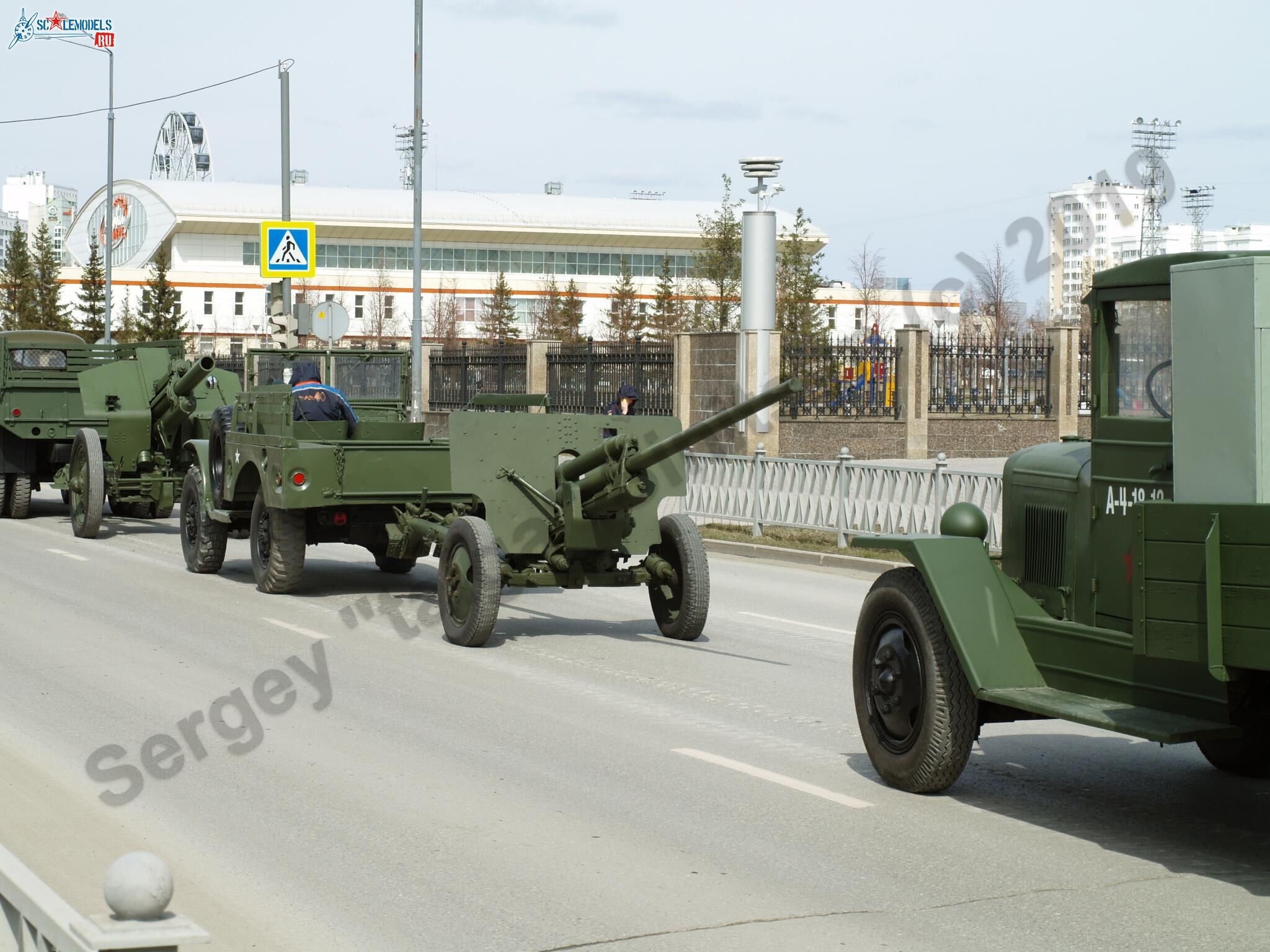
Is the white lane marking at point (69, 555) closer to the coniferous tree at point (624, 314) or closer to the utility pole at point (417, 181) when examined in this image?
the utility pole at point (417, 181)

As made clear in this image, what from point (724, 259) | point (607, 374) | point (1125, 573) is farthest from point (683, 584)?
point (724, 259)

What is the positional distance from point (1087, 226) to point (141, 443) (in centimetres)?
1425

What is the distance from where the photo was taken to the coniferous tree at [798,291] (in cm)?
4066

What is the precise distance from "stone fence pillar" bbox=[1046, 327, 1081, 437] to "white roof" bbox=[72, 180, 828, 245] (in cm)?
6630

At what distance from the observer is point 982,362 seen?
3309 cm

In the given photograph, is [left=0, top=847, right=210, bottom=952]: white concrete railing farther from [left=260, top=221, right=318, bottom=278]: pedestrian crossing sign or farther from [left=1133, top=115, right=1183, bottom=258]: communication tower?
[left=260, top=221, right=318, bottom=278]: pedestrian crossing sign

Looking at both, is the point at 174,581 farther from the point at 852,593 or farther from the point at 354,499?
the point at 852,593

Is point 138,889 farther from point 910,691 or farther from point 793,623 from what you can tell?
point 793,623

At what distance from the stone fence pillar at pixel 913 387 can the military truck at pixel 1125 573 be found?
24610 millimetres

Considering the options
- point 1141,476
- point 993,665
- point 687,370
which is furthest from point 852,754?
point 687,370

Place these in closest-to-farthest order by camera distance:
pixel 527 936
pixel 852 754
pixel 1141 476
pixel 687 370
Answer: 1. pixel 527 936
2. pixel 1141 476
3. pixel 852 754
4. pixel 687 370

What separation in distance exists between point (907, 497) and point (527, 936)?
13.1 meters

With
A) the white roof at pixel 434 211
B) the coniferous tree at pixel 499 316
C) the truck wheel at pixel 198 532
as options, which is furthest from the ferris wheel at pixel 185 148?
the truck wheel at pixel 198 532

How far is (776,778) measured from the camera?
24.7 feet
